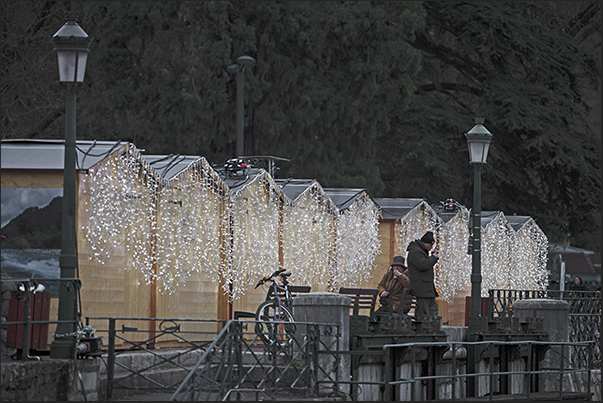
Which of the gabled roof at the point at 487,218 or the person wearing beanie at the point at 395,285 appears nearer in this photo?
the person wearing beanie at the point at 395,285

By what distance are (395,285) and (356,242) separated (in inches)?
145

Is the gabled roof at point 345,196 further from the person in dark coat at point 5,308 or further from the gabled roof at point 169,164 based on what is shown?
the person in dark coat at point 5,308

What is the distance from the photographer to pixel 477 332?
70.5 feet

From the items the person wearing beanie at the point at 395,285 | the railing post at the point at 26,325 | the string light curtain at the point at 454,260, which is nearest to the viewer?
the railing post at the point at 26,325

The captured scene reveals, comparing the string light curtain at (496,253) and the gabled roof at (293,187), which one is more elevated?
the gabled roof at (293,187)

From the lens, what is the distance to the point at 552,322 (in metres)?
23.7

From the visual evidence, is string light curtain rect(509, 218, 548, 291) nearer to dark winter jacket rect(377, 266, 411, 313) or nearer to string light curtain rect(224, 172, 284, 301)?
dark winter jacket rect(377, 266, 411, 313)

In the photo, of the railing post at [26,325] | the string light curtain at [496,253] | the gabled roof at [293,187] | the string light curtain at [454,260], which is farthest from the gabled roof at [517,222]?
the railing post at [26,325]

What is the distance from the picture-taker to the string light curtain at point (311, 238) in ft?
70.4

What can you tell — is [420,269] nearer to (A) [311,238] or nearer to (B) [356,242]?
(A) [311,238]

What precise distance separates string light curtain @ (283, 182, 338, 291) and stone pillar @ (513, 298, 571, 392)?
14.6 ft

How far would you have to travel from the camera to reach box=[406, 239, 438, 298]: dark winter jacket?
60.7 feet

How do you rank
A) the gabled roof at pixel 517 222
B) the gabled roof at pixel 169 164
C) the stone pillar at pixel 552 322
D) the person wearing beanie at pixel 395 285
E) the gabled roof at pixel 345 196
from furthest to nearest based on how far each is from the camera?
the gabled roof at pixel 517 222, the stone pillar at pixel 552 322, the gabled roof at pixel 345 196, the person wearing beanie at pixel 395 285, the gabled roof at pixel 169 164

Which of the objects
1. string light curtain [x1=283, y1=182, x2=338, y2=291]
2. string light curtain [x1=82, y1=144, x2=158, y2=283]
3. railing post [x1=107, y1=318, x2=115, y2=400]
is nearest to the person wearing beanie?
string light curtain [x1=283, y1=182, x2=338, y2=291]
